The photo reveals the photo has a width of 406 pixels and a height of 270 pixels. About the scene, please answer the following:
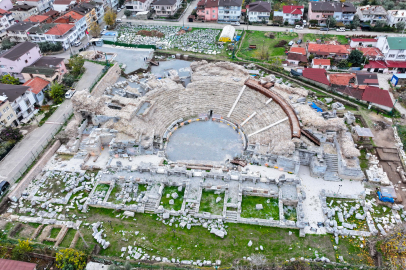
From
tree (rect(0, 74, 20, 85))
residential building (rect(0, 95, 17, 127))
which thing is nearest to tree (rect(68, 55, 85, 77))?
tree (rect(0, 74, 20, 85))

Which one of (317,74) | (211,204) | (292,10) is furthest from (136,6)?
(211,204)

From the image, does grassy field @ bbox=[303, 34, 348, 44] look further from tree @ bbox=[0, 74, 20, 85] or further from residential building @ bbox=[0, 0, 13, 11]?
residential building @ bbox=[0, 0, 13, 11]

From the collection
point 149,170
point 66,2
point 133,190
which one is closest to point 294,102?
point 149,170

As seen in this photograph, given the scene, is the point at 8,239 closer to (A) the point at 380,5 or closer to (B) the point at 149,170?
(B) the point at 149,170

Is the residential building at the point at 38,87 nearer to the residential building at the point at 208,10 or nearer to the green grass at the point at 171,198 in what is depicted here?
the green grass at the point at 171,198

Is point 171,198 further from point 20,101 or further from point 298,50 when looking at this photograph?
point 298,50
